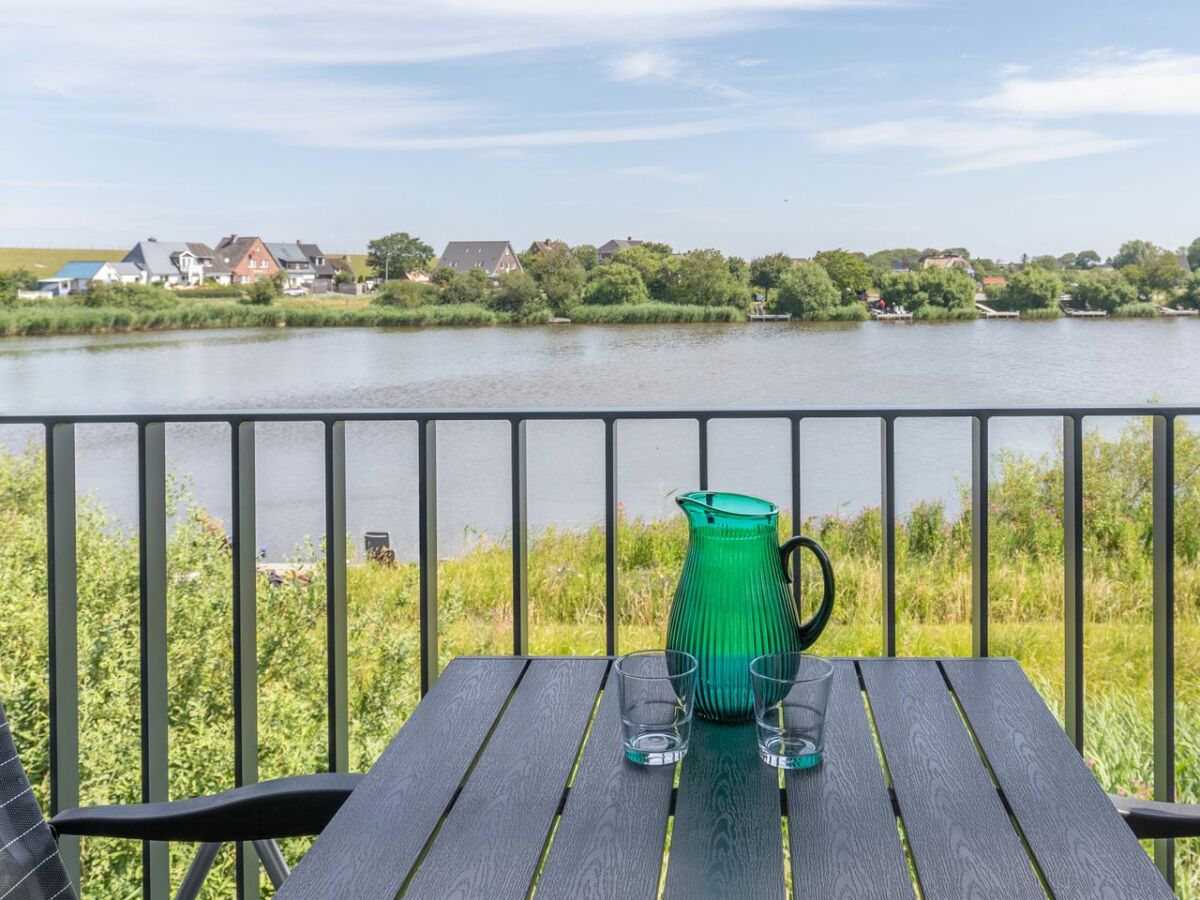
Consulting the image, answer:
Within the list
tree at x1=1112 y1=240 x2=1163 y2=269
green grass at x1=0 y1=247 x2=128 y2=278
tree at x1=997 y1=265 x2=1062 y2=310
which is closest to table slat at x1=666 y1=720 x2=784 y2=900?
tree at x1=997 y1=265 x2=1062 y2=310

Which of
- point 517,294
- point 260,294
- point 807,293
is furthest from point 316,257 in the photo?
point 807,293

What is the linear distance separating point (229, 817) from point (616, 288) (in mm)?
9772

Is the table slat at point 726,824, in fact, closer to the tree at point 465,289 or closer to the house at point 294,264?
the tree at point 465,289

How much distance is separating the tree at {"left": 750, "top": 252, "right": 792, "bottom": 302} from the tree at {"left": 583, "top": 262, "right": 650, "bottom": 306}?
139 cm

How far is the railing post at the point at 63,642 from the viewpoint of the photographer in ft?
5.10

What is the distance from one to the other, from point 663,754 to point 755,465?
9.68 meters

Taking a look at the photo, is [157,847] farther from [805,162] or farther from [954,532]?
[805,162]

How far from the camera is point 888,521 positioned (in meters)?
1.54

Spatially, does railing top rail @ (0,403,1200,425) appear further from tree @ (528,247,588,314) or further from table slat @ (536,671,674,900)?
tree @ (528,247,588,314)

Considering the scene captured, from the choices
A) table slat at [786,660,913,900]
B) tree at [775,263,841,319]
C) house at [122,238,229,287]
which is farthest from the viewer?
house at [122,238,229,287]

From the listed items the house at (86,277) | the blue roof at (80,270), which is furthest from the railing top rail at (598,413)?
the blue roof at (80,270)

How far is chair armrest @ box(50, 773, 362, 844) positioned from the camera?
936 mm

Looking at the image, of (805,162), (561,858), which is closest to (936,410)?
(561,858)

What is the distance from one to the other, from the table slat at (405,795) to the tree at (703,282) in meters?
9.39
